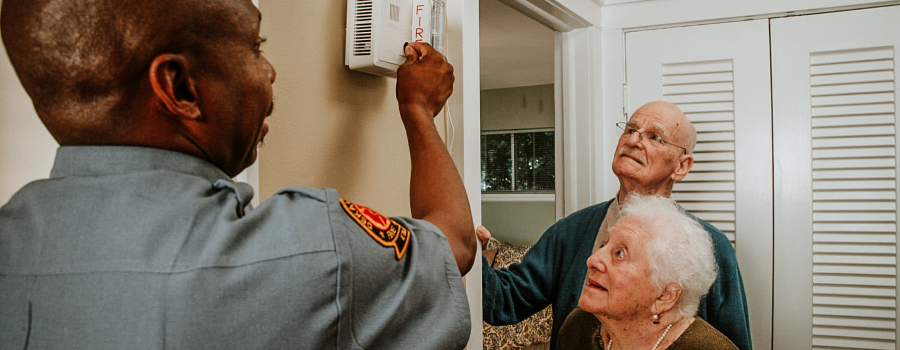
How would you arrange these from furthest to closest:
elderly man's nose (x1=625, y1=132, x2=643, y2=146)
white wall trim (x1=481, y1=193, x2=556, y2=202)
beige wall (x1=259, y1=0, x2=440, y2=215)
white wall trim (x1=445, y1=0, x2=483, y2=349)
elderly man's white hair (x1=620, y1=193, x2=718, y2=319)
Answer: white wall trim (x1=481, y1=193, x2=556, y2=202)
elderly man's nose (x1=625, y1=132, x2=643, y2=146)
elderly man's white hair (x1=620, y1=193, x2=718, y2=319)
white wall trim (x1=445, y1=0, x2=483, y2=349)
beige wall (x1=259, y1=0, x2=440, y2=215)

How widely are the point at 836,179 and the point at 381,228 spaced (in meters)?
1.85

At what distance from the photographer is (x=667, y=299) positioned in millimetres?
1467

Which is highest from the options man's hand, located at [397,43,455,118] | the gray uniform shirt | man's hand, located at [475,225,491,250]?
man's hand, located at [397,43,455,118]

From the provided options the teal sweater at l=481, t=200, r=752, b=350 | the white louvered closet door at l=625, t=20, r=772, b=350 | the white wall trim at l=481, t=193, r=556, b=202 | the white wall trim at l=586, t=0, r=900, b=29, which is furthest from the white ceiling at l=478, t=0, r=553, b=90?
the teal sweater at l=481, t=200, r=752, b=350

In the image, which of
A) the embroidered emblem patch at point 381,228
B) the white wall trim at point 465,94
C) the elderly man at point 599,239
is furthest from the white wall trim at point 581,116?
the embroidered emblem patch at point 381,228

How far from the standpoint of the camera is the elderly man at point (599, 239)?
168 cm

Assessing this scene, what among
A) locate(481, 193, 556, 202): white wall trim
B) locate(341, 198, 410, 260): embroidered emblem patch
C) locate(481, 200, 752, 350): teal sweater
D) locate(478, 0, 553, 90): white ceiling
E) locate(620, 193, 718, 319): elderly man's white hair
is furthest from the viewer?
locate(481, 193, 556, 202): white wall trim

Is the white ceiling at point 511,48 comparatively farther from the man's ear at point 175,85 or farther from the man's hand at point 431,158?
the man's ear at point 175,85

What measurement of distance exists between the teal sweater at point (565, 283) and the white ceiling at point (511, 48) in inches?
80.1

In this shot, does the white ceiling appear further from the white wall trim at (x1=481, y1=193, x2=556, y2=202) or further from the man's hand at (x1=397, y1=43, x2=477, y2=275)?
the man's hand at (x1=397, y1=43, x2=477, y2=275)

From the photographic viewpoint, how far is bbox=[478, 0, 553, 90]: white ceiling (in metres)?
4.18

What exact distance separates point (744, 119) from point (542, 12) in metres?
0.77

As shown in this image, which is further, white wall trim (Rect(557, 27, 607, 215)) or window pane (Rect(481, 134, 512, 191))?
window pane (Rect(481, 134, 512, 191))

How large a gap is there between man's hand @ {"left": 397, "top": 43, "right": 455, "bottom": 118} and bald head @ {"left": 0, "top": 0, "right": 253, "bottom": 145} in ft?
1.40
